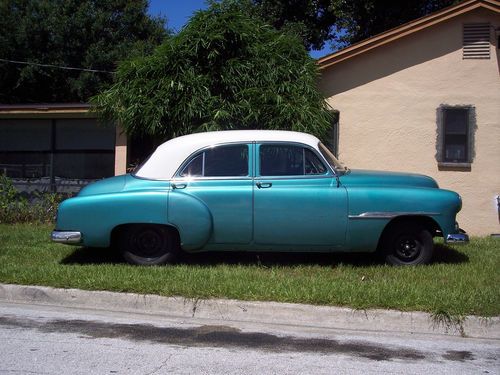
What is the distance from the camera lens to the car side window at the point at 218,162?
7.09 meters

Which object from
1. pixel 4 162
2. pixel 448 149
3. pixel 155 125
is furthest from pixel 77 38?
pixel 448 149

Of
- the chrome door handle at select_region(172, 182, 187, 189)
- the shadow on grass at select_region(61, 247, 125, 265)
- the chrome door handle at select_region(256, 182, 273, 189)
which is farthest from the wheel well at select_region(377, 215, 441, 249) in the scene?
the shadow on grass at select_region(61, 247, 125, 265)

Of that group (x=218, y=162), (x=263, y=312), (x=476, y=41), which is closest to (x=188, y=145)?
(x=218, y=162)

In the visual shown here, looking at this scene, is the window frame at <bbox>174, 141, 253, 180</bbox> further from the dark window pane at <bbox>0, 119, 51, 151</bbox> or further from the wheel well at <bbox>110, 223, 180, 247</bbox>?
the dark window pane at <bbox>0, 119, 51, 151</bbox>

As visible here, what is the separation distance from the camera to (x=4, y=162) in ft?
44.1

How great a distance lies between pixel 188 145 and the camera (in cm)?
723

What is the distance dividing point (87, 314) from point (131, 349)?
1.35m

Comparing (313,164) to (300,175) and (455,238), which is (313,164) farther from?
(455,238)

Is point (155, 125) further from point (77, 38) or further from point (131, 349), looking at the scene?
point (77, 38)

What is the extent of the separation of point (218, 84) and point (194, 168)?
9.84 ft

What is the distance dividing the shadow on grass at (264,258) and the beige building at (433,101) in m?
2.56

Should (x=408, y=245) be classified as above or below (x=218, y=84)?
below

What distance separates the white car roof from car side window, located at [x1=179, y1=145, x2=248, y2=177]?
0.30ft

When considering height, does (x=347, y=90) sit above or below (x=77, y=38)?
below
